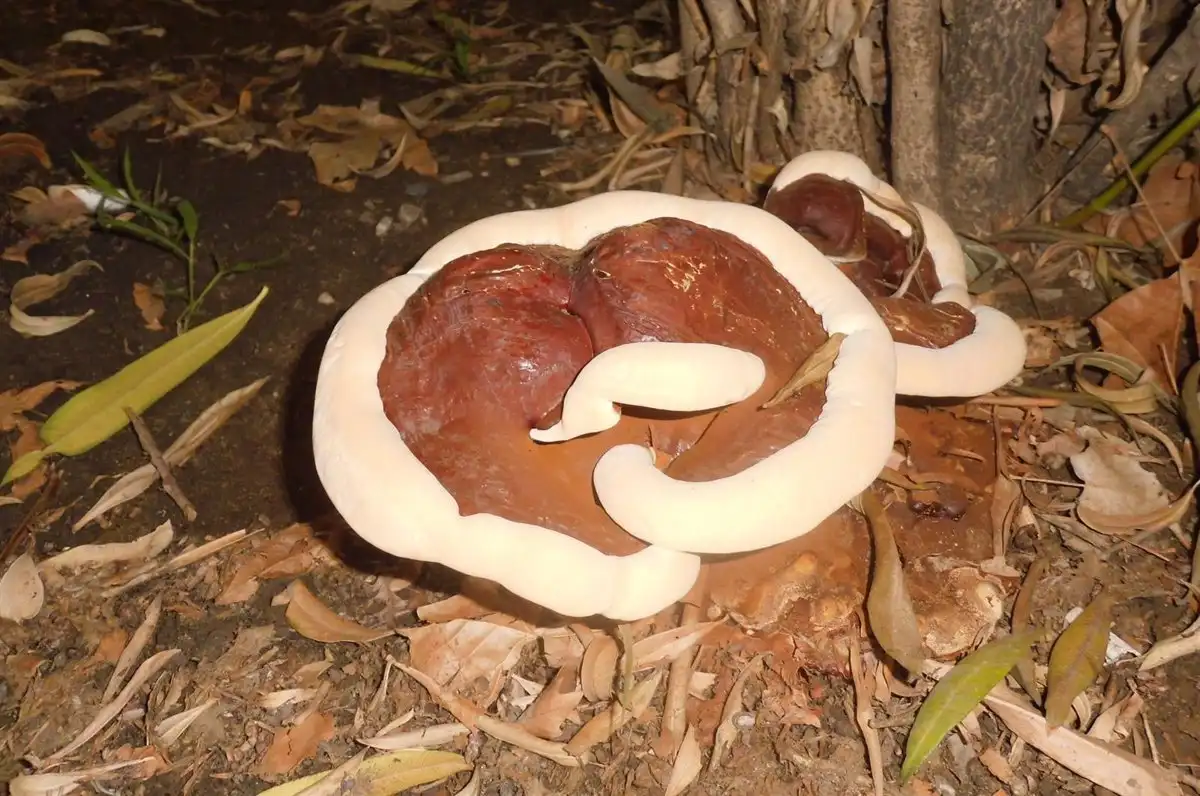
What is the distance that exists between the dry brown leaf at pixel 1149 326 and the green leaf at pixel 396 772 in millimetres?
1688

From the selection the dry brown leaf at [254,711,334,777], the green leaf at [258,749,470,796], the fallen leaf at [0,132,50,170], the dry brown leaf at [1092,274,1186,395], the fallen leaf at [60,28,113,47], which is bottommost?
the dry brown leaf at [254,711,334,777]

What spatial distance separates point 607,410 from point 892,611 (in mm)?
744

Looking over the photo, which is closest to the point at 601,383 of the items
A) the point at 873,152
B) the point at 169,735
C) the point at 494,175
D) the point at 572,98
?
the point at 169,735

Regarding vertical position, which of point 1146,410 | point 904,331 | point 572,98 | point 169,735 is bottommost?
point 169,735

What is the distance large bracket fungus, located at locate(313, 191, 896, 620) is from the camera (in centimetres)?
113

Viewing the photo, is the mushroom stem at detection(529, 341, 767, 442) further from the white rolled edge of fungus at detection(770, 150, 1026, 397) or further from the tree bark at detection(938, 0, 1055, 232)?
the tree bark at detection(938, 0, 1055, 232)

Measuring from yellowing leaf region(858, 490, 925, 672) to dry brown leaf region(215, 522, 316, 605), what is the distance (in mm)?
1146

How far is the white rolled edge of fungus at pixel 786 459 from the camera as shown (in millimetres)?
1106

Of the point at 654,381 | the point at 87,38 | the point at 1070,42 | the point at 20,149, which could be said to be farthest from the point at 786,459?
the point at 87,38

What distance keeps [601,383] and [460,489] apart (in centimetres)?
25

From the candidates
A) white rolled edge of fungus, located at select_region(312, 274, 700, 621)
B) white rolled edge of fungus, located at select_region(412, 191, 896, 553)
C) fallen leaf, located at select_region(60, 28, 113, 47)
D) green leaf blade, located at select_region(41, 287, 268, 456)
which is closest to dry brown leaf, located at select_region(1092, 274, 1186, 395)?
white rolled edge of fungus, located at select_region(412, 191, 896, 553)

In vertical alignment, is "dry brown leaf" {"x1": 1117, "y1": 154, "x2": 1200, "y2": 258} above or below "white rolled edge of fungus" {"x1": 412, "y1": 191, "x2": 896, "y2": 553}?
below

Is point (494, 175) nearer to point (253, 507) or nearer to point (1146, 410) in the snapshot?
point (253, 507)

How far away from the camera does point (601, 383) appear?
112 centimetres
